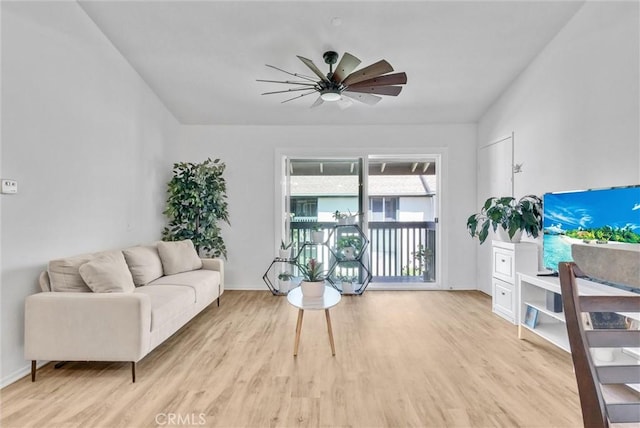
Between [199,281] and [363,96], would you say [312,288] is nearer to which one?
[199,281]

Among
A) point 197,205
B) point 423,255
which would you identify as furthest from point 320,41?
point 423,255

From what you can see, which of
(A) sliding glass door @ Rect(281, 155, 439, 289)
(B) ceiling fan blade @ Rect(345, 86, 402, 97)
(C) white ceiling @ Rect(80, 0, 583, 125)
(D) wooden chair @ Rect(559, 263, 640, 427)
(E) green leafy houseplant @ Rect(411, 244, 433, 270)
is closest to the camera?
(D) wooden chair @ Rect(559, 263, 640, 427)

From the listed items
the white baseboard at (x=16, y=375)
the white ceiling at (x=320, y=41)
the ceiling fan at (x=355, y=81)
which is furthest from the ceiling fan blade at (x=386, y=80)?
the white baseboard at (x=16, y=375)

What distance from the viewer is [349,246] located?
4.50 m

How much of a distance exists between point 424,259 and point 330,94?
3.31 meters

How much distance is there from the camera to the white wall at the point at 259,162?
15.1ft

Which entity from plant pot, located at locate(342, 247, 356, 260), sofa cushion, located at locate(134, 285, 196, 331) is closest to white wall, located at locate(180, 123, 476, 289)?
plant pot, located at locate(342, 247, 356, 260)

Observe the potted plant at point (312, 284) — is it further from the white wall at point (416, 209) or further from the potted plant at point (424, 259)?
the potted plant at point (424, 259)

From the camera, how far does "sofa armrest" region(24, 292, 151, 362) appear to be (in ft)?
7.10

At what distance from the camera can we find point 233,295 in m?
4.36

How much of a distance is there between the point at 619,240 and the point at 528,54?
2.11 m

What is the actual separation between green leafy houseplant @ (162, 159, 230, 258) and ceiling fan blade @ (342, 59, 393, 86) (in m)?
2.28

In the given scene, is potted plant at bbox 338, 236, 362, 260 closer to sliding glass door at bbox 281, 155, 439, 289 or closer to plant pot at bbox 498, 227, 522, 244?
sliding glass door at bbox 281, 155, 439, 289

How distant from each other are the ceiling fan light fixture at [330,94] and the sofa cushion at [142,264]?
232cm
